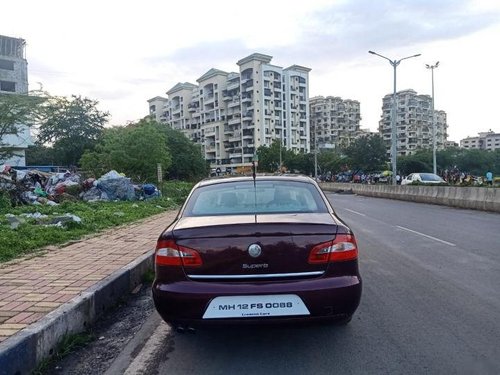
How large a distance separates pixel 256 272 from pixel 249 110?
10671 centimetres

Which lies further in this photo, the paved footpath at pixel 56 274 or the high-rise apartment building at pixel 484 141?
the high-rise apartment building at pixel 484 141

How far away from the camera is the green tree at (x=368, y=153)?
204 feet

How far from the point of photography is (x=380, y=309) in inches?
201

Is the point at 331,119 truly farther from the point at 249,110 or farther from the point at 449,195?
the point at 449,195

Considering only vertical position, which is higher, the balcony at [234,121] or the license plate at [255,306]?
the balcony at [234,121]

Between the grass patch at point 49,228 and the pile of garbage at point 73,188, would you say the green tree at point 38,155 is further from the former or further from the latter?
the grass patch at point 49,228

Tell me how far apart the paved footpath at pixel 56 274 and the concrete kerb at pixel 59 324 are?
0.47 ft

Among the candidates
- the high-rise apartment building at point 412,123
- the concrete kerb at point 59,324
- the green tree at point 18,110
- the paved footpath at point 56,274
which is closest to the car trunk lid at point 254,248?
the concrete kerb at point 59,324

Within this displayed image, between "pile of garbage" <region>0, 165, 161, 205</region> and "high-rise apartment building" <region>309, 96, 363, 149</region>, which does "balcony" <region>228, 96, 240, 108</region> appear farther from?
"pile of garbage" <region>0, 165, 161, 205</region>

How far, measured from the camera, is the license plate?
3.60 metres

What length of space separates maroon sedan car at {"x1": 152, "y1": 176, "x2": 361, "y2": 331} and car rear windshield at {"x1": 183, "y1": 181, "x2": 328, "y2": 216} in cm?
52

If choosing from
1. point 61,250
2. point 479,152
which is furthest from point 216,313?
point 479,152

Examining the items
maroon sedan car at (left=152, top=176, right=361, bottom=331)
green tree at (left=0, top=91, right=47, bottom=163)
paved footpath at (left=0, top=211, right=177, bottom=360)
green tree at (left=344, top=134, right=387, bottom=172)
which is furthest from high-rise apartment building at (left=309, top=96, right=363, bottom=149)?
maroon sedan car at (left=152, top=176, right=361, bottom=331)

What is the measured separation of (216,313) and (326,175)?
267 ft
